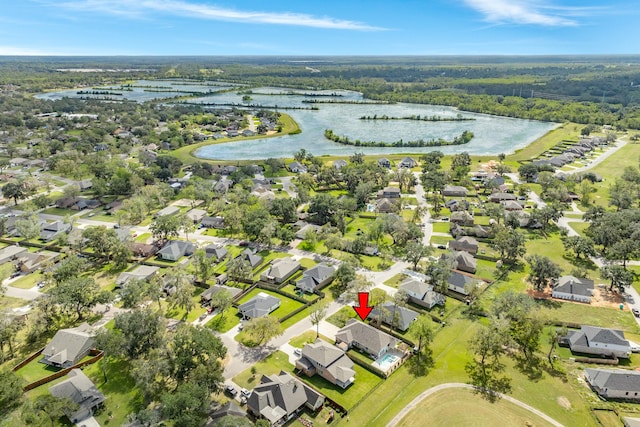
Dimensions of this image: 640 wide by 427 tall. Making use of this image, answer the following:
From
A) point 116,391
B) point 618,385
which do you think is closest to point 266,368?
point 116,391

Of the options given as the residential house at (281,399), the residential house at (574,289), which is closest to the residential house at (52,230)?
the residential house at (281,399)

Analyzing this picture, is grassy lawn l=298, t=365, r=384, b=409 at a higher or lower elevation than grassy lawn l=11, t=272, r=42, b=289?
lower

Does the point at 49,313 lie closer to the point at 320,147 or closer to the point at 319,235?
the point at 319,235

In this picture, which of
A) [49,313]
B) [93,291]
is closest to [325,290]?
[93,291]

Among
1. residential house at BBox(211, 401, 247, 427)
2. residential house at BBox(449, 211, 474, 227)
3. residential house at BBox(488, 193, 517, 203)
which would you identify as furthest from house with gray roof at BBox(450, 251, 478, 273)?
residential house at BBox(211, 401, 247, 427)

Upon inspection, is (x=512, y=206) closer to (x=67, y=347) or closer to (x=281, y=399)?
(x=281, y=399)

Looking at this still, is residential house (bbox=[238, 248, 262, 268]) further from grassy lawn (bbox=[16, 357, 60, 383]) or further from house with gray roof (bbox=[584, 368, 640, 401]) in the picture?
house with gray roof (bbox=[584, 368, 640, 401])

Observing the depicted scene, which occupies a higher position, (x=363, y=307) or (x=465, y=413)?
(x=363, y=307)

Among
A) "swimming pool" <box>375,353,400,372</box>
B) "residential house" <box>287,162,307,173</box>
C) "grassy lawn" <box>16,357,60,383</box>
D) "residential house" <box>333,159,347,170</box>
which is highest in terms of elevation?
"residential house" <box>333,159,347,170</box>
